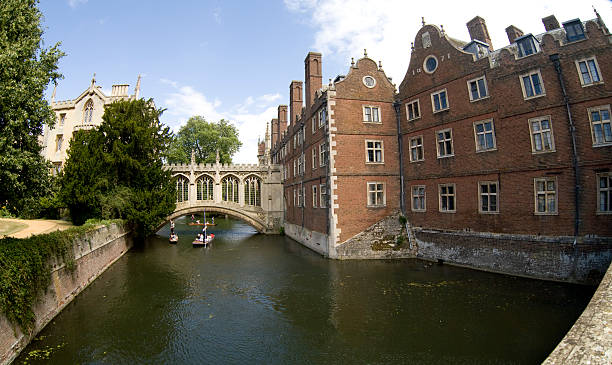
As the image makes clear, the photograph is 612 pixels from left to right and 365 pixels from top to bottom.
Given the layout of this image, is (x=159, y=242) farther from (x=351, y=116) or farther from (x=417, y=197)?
(x=417, y=197)

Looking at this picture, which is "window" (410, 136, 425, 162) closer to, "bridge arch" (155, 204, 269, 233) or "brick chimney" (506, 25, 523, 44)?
"brick chimney" (506, 25, 523, 44)

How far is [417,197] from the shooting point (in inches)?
872

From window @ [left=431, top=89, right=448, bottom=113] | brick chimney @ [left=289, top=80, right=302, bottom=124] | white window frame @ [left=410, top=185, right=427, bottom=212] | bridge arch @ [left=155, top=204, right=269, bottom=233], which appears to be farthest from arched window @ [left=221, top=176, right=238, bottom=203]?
window @ [left=431, top=89, right=448, bottom=113]

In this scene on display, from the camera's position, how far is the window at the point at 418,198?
21.7 meters

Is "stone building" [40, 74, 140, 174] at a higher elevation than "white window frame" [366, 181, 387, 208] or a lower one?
higher

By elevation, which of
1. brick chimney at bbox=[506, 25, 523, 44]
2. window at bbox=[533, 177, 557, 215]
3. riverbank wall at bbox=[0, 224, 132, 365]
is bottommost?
riverbank wall at bbox=[0, 224, 132, 365]

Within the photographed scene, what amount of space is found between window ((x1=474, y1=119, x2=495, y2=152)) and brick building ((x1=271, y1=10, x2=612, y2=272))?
0.19 feet

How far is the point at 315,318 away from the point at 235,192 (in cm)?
2977

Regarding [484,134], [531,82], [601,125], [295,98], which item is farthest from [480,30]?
[295,98]

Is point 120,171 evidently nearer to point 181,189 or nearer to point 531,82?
point 181,189

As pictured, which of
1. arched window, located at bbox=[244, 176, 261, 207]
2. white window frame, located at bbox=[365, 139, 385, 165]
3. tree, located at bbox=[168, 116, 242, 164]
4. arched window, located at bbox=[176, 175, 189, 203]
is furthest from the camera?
tree, located at bbox=[168, 116, 242, 164]

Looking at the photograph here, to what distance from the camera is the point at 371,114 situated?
23.3m

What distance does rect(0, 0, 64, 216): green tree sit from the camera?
9.19m

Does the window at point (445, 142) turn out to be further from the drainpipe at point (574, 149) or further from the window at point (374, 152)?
the drainpipe at point (574, 149)
